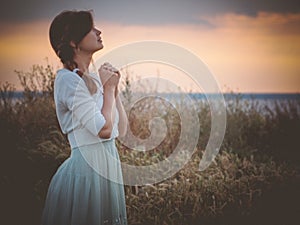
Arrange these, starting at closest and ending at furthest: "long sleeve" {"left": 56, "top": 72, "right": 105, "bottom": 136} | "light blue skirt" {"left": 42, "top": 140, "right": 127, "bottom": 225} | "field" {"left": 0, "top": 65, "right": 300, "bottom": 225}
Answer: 1. "long sleeve" {"left": 56, "top": 72, "right": 105, "bottom": 136}
2. "light blue skirt" {"left": 42, "top": 140, "right": 127, "bottom": 225}
3. "field" {"left": 0, "top": 65, "right": 300, "bottom": 225}

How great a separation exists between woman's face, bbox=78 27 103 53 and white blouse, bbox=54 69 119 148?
0.37ft

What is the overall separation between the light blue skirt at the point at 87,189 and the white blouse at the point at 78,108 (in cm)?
5

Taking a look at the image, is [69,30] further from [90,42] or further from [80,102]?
[80,102]

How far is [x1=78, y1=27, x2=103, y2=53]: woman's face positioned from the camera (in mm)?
1894

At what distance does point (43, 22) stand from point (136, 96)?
31.0 inches

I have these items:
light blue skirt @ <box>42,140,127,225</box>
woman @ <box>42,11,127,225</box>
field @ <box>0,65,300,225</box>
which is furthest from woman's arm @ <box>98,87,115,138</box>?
field @ <box>0,65,300,225</box>

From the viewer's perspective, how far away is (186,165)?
316cm

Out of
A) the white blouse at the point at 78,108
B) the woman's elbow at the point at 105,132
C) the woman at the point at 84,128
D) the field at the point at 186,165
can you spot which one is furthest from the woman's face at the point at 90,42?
the field at the point at 186,165

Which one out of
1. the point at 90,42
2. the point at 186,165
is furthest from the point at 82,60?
the point at 186,165

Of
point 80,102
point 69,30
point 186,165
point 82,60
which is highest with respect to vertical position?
point 69,30

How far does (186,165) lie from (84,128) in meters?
1.43

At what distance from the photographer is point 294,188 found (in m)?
3.21

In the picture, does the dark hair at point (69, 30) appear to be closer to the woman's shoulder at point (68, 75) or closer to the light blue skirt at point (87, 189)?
the woman's shoulder at point (68, 75)

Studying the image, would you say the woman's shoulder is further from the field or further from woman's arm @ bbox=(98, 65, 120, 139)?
the field
